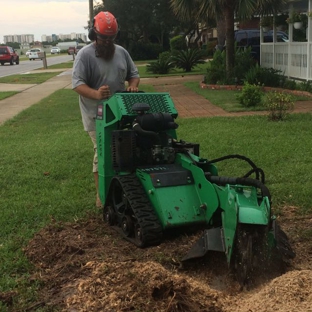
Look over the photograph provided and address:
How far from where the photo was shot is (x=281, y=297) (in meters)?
2.77

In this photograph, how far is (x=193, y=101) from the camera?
13984 mm

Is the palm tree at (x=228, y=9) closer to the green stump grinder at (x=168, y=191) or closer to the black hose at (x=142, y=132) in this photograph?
the green stump grinder at (x=168, y=191)

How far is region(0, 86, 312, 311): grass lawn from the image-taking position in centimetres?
448

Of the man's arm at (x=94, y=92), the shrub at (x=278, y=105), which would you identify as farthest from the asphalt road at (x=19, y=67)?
the man's arm at (x=94, y=92)

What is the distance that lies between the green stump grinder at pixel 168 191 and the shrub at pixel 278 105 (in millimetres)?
5549

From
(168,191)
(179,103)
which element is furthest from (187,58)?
(168,191)

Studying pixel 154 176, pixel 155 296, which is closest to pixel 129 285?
pixel 155 296

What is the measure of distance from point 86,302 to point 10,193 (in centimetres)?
308

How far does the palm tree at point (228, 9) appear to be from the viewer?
1535 centimetres

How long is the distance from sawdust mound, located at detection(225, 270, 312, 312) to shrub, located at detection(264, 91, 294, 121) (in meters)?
6.76

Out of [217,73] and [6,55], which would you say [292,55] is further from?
[6,55]

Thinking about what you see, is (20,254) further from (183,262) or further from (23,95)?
(23,95)

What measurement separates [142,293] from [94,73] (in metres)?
2.45

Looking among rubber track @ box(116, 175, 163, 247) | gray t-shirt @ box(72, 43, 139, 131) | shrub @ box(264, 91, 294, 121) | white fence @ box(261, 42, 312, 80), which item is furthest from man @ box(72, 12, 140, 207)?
white fence @ box(261, 42, 312, 80)
